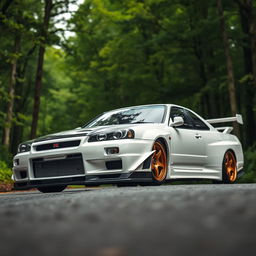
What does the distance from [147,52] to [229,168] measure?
16.5 metres

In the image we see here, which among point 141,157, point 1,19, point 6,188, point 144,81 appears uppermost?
point 1,19

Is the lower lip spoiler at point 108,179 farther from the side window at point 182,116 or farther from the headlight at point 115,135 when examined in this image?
the side window at point 182,116

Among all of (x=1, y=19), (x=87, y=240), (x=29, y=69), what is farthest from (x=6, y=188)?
(x=29, y=69)

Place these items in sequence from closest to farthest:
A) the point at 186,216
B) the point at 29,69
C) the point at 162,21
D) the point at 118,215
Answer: the point at 186,216 → the point at 118,215 → the point at 162,21 → the point at 29,69

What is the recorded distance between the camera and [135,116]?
9.09 metres

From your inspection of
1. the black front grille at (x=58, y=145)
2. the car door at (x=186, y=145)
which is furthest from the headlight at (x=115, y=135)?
the car door at (x=186, y=145)

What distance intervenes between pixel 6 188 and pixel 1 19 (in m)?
6.30

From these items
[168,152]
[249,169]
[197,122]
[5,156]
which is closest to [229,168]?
[197,122]

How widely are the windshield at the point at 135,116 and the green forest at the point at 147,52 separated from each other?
5.17 meters

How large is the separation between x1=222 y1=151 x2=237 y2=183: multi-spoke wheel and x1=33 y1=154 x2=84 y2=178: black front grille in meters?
3.30

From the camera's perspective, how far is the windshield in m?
8.95

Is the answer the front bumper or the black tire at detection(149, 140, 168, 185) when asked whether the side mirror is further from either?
the front bumper

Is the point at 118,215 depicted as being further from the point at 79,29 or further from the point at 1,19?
the point at 79,29

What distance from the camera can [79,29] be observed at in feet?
68.8
